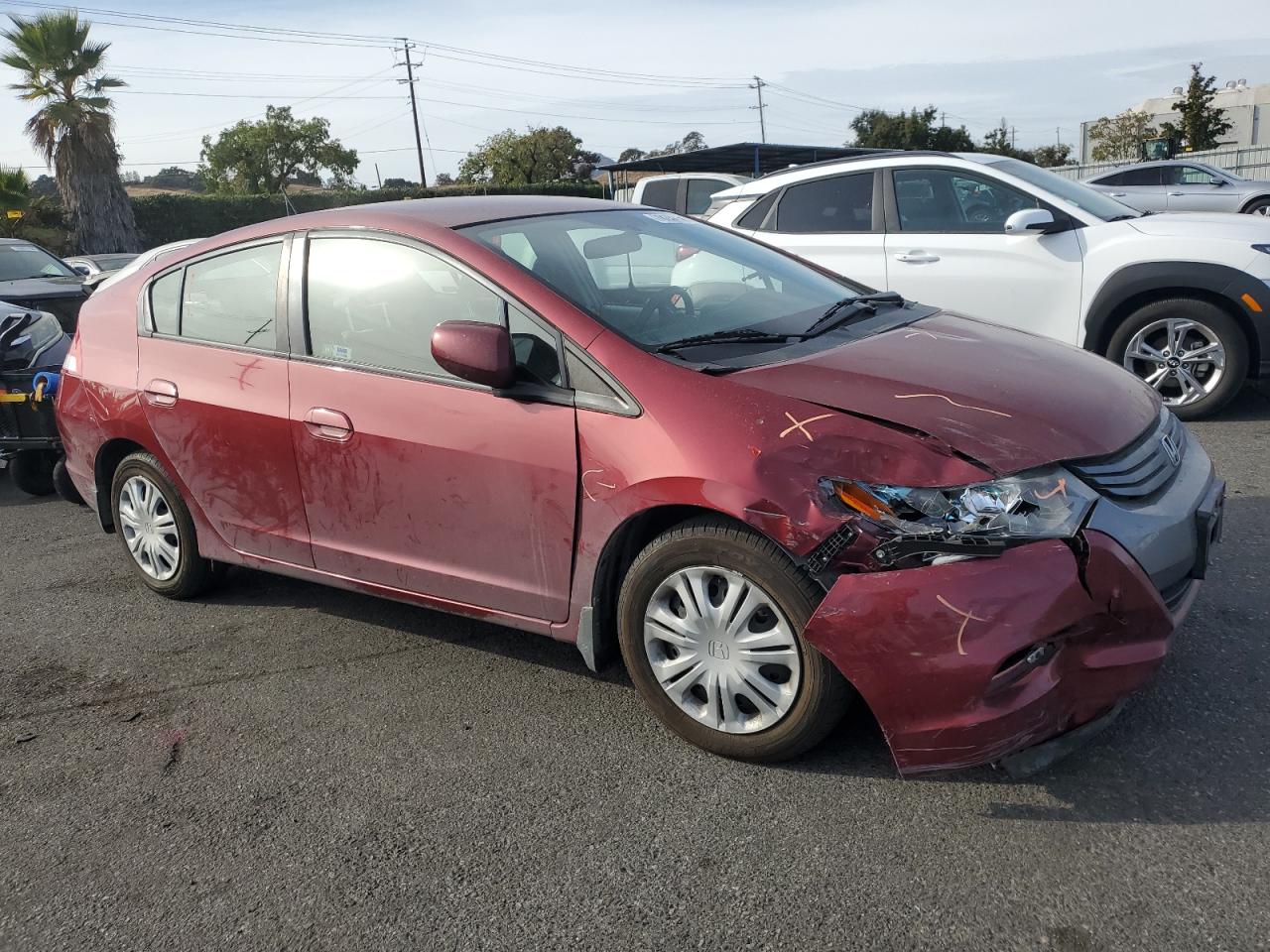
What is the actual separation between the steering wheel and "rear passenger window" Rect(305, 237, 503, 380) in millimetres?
467

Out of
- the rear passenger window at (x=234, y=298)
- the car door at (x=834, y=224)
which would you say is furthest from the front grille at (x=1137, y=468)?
the car door at (x=834, y=224)

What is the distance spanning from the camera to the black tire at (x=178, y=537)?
14.8 ft

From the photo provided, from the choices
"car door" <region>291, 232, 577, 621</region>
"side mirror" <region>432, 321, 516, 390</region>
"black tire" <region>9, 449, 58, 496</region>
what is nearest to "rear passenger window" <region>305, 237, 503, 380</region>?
"car door" <region>291, 232, 577, 621</region>

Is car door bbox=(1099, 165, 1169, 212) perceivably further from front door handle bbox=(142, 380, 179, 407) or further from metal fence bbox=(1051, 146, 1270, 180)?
front door handle bbox=(142, 380, 179, 407)

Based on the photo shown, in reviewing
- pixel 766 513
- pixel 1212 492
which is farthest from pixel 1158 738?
pixel 766 513

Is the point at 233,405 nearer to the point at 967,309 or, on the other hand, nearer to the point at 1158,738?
the point at 1158,738

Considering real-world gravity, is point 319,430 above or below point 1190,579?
above

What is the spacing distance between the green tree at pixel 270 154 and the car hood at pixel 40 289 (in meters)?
65.3

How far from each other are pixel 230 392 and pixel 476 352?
1.32 meters

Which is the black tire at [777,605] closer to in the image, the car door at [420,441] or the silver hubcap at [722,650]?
the silver hubcap at [722,650]

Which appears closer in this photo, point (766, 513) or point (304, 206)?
point (766, 513)

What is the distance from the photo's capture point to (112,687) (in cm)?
399

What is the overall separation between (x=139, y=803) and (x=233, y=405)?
1.51m

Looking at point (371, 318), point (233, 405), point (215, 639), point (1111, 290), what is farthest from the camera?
point (1111, 290)
